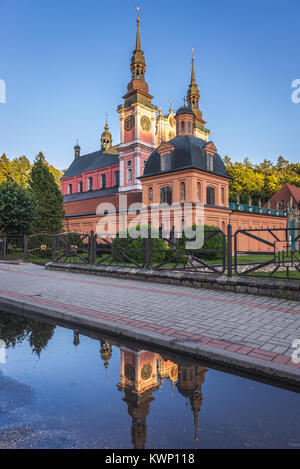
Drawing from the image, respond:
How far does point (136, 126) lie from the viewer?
4112 cm

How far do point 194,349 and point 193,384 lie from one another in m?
0.75

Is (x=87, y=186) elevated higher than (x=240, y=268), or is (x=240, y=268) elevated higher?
(x=87, y=186)

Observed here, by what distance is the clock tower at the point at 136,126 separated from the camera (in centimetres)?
4109

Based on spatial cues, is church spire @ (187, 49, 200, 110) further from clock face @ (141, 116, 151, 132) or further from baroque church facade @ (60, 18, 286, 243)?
clock face @ (141, 116, 151, 132)

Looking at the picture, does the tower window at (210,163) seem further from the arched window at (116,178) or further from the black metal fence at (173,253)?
the arched window at (116,178)

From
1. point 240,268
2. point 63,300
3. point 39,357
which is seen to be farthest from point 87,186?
point 39,357

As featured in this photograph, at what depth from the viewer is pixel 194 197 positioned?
29219mm

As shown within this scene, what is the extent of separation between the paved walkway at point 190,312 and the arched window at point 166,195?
71.3 ft

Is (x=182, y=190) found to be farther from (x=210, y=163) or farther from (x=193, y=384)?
(x=193, y=384)

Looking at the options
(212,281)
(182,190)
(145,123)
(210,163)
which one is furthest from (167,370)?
(145,123)

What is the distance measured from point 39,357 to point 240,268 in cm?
1493

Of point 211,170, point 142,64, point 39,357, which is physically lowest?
point 39,357

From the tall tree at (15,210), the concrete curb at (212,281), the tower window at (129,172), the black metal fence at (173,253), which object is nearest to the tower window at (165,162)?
the tower window at (129,172)
